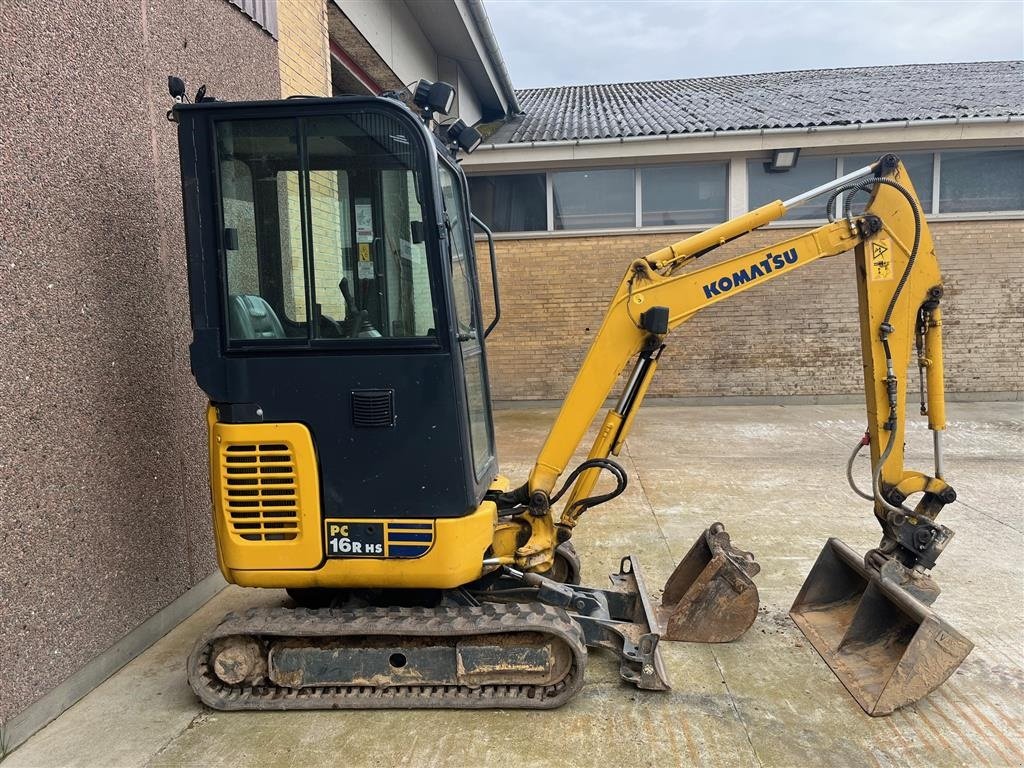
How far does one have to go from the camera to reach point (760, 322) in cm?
1159

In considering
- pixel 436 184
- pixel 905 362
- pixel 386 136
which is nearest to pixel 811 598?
pixel 905 362

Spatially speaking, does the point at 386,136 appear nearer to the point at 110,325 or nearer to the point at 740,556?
the point at 110,325

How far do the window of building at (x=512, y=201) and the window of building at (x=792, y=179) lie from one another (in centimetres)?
343

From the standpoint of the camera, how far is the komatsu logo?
3426 mm

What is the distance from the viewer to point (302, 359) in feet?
9.60

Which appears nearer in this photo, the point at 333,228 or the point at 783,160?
the point at 333,228

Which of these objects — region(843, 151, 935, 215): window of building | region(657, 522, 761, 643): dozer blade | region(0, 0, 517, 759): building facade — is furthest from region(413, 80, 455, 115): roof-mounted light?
region(843, 151, 935, 215): window of building

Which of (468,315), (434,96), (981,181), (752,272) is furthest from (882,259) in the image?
(981,181)

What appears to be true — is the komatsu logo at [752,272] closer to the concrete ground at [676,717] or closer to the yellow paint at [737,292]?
the yellow paint at [737,292]

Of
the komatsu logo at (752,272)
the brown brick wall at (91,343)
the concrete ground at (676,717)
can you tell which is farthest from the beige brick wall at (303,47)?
the concrete ground at (676,717)

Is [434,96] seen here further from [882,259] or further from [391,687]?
[391,687]

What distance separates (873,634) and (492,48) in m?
10.4

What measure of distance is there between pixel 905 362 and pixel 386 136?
278 centimetres

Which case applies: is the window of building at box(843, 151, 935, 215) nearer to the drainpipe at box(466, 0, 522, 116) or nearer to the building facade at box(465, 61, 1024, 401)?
the building facade at box(465, 61, 1024, 401)
